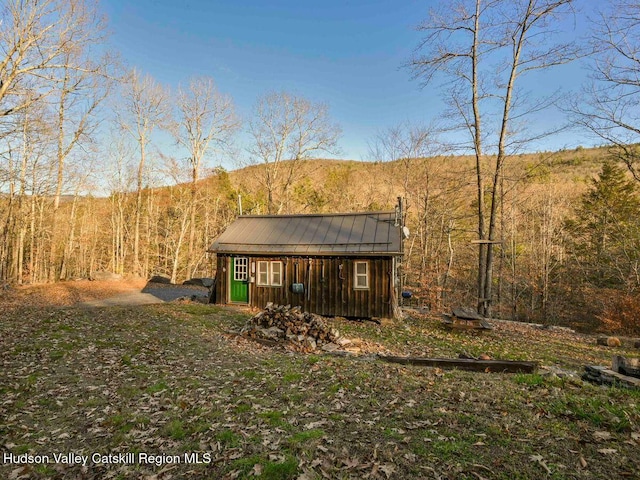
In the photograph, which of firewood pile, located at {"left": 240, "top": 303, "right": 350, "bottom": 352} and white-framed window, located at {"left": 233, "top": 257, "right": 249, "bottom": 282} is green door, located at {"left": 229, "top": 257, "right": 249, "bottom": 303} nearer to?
white-framed window, located at {"left": 233, "top": 257, "right": 249, "bottom": 282}

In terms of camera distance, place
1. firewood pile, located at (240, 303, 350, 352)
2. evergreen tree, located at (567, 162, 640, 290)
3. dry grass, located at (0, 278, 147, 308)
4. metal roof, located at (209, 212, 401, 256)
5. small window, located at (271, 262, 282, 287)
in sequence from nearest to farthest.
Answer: firewood pile, located at (240, 303, 350, 352), metal roof, located at (209, 212, 401, 256), dry grass, located at (0, 278, 147, 308), small window, located at (271, 262, 282, 287), evergreen tree, located at (567, 162, 640, 290)

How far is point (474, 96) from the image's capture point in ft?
49.3

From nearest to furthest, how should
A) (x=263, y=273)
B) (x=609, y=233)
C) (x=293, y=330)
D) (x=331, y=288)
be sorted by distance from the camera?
(x=293, y=330) → (x=331, y=288) → (x=263, y=273) → (x=609, y=233)

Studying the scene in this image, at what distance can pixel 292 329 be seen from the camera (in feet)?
32.4

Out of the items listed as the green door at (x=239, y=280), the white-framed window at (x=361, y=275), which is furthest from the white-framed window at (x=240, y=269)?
the white-framed window at (x=361, y=275)

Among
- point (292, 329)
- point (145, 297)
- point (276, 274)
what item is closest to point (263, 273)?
point (276, 274)

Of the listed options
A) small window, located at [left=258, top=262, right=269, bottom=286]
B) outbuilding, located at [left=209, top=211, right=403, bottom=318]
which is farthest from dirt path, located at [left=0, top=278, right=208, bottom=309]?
small window, located at [left=258, top=262, right=269, bottom=286]

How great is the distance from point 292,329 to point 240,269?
619 cm

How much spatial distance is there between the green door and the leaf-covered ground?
6393 millimetres

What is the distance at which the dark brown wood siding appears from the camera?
13211mm

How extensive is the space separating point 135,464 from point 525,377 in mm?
6357

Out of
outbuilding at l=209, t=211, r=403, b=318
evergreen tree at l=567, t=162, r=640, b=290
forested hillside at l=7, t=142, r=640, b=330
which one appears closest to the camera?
outbuilding at l=209, t=211, r=403, b=318

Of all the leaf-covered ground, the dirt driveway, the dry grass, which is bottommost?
the leaf-covered ground

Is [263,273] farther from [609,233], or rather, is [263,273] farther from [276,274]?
[609,233]
